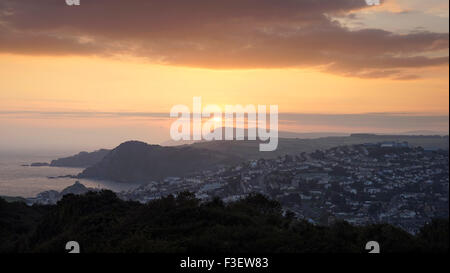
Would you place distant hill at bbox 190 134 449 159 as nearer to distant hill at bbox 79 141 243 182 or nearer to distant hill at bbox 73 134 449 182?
distant hill at bbox 73 134 449 182

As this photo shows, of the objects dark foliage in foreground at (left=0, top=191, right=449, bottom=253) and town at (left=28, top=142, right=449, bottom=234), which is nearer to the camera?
dark foliage in foreground at (left=0, top=191, right=449, bottom=253)

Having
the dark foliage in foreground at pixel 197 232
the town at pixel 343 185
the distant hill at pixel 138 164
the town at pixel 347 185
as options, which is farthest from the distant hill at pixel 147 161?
the dark foliage in foreground at pixel 197 232

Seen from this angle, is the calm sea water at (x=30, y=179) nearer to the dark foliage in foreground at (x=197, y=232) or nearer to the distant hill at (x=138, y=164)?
the distant hill at (x=138, y=164)

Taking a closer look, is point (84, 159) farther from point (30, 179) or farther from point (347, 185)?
point (347, 185)

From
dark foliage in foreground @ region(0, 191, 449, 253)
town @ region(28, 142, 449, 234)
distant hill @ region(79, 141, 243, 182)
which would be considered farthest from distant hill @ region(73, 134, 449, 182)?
dark foliage in foreground @ region(0, 191, 449, 253)
